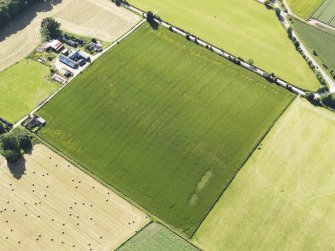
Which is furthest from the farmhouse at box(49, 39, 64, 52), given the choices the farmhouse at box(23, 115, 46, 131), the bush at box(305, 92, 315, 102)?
the bush at box(305, 92, 315, 102)

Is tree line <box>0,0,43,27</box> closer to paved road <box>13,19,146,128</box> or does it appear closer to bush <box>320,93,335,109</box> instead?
paved road <box>13,19,146,128</box>

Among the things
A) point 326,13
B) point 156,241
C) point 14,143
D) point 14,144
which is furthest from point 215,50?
point 14,144

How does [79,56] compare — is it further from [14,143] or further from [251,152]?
[251,152]

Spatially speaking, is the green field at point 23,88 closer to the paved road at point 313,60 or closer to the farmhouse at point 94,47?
the farmhouse at point 94,47

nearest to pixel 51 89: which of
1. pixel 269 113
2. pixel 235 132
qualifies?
pixel 235 132

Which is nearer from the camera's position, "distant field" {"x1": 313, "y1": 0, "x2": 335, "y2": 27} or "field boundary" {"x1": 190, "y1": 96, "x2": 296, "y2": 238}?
"field boundary" {"x1": 190, "y1": 96, "x2": 296, "y2": 238}

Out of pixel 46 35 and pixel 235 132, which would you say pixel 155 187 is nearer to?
pixel 235 132

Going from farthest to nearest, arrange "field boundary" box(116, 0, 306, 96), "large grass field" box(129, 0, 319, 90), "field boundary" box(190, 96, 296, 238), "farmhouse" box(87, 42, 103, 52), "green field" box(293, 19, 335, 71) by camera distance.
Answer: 1. "green field" box(293, 19, 335, 71)
2. "farmhouse" box(87, 42, 103, 52)
3. "large grass field" box(129, 0, 319, 90)
4. "field boundary" box(116, 0, 306, 96)
5. "field boundary" box(190, 96, 296, 238)
